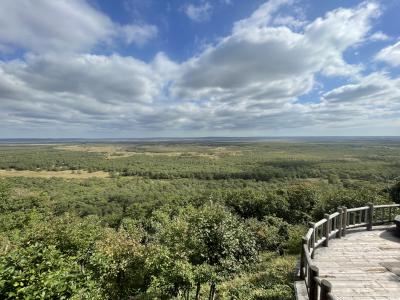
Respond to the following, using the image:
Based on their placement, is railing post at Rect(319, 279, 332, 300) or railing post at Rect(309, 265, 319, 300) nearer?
railing post at Rect(319, 279, 332, 300)

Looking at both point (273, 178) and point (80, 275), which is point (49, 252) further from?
point (273, 178)

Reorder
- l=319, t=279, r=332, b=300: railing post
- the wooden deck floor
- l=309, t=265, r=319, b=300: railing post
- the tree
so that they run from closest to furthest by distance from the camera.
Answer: l=319, t=279, r=332, b=300: railing post → l=309, t=265, r=319, b=300: railing post → the wooden deck floor → the tree

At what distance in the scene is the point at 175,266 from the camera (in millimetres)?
12367

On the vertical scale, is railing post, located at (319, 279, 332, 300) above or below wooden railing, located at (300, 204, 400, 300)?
above

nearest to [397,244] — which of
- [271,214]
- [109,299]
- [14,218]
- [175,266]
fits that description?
[175,266]

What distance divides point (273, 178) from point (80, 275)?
299 ft

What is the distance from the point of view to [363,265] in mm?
8250

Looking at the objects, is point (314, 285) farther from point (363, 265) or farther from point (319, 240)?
point (319, 240)

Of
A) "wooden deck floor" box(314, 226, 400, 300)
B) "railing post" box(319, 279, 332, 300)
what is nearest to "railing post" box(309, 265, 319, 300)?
"railing post" box(319, 279, 332, 300)

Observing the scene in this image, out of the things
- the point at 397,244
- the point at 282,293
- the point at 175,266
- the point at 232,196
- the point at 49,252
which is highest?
the point at 49,252

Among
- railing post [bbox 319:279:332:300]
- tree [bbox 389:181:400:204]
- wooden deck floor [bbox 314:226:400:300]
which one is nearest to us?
railing post [bbox 319:279:332:300]

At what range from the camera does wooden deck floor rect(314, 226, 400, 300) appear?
676 centimetres

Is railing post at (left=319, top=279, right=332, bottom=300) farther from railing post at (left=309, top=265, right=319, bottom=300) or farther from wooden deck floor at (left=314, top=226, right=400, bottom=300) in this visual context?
wooden deck floor at (left=314, top=226, right=400, bottom=300)

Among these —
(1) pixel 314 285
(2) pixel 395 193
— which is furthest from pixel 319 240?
(2) pixel 395 193
